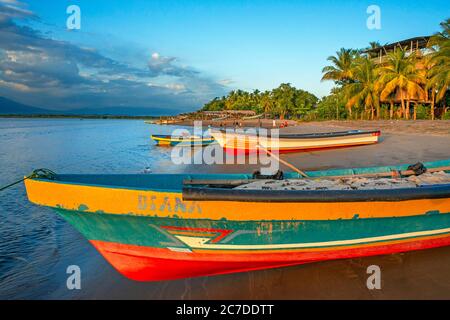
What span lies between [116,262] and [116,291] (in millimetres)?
376

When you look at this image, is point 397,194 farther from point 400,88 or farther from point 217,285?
point 400,88

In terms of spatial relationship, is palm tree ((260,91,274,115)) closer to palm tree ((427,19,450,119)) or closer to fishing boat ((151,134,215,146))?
palm tree ((427,19,450,119))

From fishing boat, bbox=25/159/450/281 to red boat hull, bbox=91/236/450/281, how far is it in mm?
13

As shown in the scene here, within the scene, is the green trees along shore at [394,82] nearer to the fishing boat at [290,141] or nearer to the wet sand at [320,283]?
the fishing boat at [290,141]

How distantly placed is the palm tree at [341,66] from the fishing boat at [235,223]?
38.1 metres

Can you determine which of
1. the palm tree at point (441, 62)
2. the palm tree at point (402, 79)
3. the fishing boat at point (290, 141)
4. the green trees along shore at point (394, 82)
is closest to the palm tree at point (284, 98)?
the green trees along shore at point (394, 82)

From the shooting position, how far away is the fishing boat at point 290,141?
48.6 feet

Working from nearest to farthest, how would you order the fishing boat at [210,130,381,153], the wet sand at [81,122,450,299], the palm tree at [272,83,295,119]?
the wet sand at [81,122,450,299] < the fishing boat at [210,130,381,153] < the palm tree at [272,83,295,119]

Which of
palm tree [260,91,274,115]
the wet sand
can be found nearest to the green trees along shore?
palm tree [260,91,274,115]

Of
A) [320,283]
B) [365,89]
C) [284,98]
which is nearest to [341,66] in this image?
[365,89]

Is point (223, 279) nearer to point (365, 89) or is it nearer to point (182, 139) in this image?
point (182, 139)

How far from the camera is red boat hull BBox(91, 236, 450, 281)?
12.5 feet
